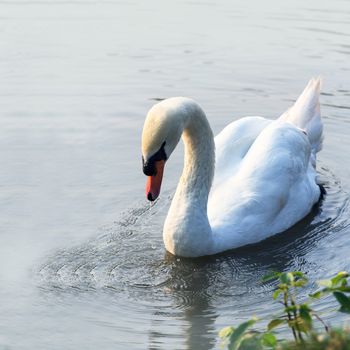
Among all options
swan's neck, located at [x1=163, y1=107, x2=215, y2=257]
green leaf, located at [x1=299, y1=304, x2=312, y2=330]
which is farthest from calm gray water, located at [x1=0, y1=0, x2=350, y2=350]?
green leaf, located at [x1=299, y1=304, x2=312, y2=330]

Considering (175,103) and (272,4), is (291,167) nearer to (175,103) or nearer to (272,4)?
(175,103)

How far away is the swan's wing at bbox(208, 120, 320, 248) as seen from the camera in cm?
863

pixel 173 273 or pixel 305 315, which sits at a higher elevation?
pixel 305 315

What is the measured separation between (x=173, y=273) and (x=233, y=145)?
1766 mm

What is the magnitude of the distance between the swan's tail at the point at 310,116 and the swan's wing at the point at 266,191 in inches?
24.3

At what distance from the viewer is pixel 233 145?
951 cm

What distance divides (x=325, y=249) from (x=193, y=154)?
4.33ft

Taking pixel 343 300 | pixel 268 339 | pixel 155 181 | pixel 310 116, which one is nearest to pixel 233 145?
pixel 310 116

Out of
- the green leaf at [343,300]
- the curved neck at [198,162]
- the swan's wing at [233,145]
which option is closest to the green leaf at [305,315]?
the green leaf at [343,300]

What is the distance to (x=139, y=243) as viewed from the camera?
865cm

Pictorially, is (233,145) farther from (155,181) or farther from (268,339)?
(268,339)

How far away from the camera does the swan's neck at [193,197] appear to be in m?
8.40

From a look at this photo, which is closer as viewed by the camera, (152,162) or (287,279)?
(287,279)

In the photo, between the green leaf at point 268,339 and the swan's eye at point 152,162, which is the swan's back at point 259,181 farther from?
the green leaf at point 268,339
